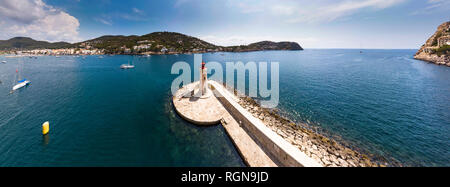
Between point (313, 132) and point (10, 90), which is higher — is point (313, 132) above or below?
below

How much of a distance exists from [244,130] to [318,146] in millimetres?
6822

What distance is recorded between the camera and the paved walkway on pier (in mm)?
10977

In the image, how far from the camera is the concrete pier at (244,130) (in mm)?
10249

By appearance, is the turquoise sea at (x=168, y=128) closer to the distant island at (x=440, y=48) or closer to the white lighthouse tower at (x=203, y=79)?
the white lighthouse tower at (x=203, y=79)

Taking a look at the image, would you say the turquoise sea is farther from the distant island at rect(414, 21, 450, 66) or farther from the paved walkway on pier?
the distant island at rect(414, 21, 450, 66)

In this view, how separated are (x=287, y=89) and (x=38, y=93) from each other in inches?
1934

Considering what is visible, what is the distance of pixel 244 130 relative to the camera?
1429 cm

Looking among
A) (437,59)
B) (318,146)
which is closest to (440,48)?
(437,59)

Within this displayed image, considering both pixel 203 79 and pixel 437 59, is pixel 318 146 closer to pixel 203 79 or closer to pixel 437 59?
pixel 203 79

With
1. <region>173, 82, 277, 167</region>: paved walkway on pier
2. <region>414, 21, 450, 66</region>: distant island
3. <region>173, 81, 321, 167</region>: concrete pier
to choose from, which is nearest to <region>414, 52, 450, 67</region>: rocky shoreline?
<region>414, 21, 450, 66</region>: distant island

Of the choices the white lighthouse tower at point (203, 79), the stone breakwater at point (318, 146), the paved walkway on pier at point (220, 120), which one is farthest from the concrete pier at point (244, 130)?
the stone breakwater at point (318, 146)
